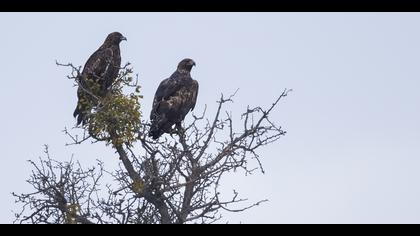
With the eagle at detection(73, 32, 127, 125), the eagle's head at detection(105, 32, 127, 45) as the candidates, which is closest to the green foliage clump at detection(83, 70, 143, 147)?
the eagle at detection(73, 32, 127, 125)

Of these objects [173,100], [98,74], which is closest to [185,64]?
[173,100]

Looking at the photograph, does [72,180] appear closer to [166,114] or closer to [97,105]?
[97,105]

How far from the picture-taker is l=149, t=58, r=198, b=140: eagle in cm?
1210

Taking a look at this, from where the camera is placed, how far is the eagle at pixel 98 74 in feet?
A: 33.4

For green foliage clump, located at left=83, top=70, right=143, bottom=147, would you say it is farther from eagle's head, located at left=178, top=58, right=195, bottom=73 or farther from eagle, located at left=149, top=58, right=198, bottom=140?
eagle's head, located at left=178, top=58, right=195, bottom=73

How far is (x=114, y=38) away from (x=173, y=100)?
6.09 ft

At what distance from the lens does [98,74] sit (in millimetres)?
12320

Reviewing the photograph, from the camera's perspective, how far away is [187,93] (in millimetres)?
13125

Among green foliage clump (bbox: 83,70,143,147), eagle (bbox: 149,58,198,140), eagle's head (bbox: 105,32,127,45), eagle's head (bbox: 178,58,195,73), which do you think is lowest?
green foliage clump (bbox: 83,70,143,147)

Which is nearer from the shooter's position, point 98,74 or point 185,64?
point 98,74

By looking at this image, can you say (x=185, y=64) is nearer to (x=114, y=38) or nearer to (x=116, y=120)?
(x=114, y=38)

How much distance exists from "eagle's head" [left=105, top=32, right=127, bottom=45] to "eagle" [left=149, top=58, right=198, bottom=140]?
3.93 feet
